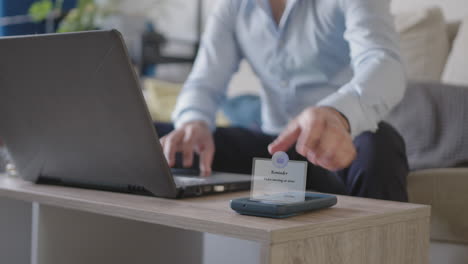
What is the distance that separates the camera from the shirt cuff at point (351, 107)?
91cm

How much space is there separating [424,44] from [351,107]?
0.97 m

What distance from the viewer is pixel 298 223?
0.60m

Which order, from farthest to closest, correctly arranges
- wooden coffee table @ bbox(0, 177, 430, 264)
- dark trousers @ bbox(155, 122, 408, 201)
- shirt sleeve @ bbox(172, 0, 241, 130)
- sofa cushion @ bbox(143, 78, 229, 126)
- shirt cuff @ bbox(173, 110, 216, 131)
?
sofa cushion @ bbox(143, 78, 229, 126) < shirt sleeve @ bbox(172, 0, 241, 130) < shirt cuff @ bbox(173, 110, 216, 131) < dark trousers @ bbox(155, 122, 408, 201) < wooden coffee table @ bbox(0, 177, 430, 264)

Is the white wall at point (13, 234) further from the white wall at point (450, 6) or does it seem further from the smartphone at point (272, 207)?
the white wall at point (450, 6)

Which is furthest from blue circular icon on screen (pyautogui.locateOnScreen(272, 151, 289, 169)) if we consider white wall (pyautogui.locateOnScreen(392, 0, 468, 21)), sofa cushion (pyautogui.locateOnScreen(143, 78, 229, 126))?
sofa cushion (pyautogui.locateOnScreen(143, 78, 229, 126))

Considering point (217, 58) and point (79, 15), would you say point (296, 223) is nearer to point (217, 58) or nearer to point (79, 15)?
point (217, 58)

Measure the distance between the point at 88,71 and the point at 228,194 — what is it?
265 millimetres

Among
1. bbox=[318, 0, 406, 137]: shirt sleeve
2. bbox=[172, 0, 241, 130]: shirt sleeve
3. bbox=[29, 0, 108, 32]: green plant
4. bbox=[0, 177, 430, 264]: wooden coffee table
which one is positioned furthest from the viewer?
bbox=[29, 0, 108, 32]: green plant

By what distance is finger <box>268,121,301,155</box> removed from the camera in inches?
30.2

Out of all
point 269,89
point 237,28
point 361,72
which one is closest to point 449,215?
point 361,72

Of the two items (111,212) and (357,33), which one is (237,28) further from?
(111,212)

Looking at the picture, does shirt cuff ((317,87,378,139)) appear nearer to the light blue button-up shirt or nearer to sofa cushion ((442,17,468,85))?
the light blue button-up shirt

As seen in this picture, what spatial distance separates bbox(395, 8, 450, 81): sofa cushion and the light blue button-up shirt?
48cm

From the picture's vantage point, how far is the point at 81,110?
0.78 metres
